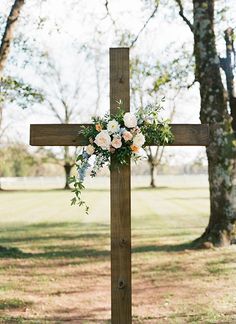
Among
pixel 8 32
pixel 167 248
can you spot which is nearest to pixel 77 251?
pixel 167 248

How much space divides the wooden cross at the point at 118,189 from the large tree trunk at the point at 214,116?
648 centimetres

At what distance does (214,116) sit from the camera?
10.9 meters

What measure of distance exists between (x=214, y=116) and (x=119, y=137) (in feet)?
23.1

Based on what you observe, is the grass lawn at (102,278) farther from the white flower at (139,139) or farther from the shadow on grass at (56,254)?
the white flower at (139,139)

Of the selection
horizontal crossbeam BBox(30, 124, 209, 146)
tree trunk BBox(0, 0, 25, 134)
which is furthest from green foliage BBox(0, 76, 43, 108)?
horizontal crossbeam BBox(30, 124, 209, 146)

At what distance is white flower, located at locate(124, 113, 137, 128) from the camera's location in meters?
4.25

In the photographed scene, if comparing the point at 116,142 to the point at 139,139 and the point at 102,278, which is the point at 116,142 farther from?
the point at 102,278

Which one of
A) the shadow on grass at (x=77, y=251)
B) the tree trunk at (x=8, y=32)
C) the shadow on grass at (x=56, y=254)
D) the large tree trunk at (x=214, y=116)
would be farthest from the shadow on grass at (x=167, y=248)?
the tree trunk at (x=8, y=32)

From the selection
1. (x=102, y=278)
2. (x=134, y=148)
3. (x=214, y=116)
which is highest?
(x=214, y=116)

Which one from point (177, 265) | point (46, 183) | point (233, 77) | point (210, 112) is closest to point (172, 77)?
point (233, 77)

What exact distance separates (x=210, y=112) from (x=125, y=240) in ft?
23.2

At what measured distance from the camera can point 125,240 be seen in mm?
4359

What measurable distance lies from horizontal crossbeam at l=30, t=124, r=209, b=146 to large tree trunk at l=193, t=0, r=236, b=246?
6284 millimetres

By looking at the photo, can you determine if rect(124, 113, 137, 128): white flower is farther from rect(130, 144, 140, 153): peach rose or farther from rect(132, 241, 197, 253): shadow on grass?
rect(132, 241, 197, 253): shadow on grass
